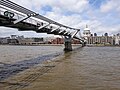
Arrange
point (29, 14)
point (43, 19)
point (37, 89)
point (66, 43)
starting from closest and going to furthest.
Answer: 1. point (37, 89)
2. point (29, 14)
3. point (43, 19)
4. point (66, 43)

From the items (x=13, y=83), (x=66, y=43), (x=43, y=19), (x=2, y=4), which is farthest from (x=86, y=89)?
(x=66, y=43)

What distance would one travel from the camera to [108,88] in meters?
20.2

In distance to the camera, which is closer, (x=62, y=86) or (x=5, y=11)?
(x=62, y=86)

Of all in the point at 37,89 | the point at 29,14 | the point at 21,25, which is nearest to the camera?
the point at 37,89

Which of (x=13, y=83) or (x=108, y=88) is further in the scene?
(x=13, y=83)

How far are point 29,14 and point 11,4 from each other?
6570mm

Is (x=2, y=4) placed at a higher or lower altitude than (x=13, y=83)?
higher

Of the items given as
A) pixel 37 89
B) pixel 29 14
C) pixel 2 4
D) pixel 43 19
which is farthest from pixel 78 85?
pixel 43 19

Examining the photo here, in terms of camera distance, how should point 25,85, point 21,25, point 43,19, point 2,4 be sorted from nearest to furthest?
point 25,85 → point 2,4 → point 21,25 → point 43,19

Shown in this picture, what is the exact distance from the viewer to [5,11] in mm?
30625

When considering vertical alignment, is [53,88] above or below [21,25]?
below

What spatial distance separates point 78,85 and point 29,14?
18.1 metres

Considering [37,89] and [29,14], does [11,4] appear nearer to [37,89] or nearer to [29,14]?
[29,14]

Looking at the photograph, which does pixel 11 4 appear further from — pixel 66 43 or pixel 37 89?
pixel 66 43
